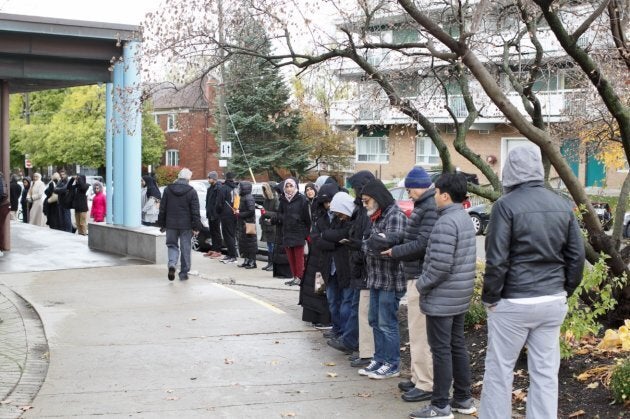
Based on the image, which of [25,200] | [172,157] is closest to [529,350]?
[25,200]

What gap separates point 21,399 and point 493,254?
4032 mm

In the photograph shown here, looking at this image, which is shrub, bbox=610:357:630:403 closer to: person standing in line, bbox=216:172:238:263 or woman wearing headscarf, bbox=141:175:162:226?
person standing in line, bbox=216:172:238:263

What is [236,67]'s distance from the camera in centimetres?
1259

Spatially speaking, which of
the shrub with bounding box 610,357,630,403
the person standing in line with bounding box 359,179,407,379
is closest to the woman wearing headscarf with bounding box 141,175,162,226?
the person standing in line with bounding box 359,179,407,379

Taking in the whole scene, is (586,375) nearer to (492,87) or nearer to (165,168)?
(492,87)

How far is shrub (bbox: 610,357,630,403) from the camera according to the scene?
5949 mm

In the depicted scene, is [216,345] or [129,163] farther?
[129,163]

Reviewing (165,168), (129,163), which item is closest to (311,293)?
(129,163)

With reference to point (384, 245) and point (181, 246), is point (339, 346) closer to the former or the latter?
point (384, 245)

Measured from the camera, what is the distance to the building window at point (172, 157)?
59656mm

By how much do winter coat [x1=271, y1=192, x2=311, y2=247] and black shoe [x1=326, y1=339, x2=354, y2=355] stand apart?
4.07 meters

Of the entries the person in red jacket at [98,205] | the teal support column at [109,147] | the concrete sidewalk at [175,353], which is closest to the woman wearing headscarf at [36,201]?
the person in red jacket at [98,205]

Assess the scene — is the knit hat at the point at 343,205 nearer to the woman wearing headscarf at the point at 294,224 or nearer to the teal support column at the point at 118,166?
the woman wearing headscarf at the point at 294,224

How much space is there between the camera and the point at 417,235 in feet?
22.4
